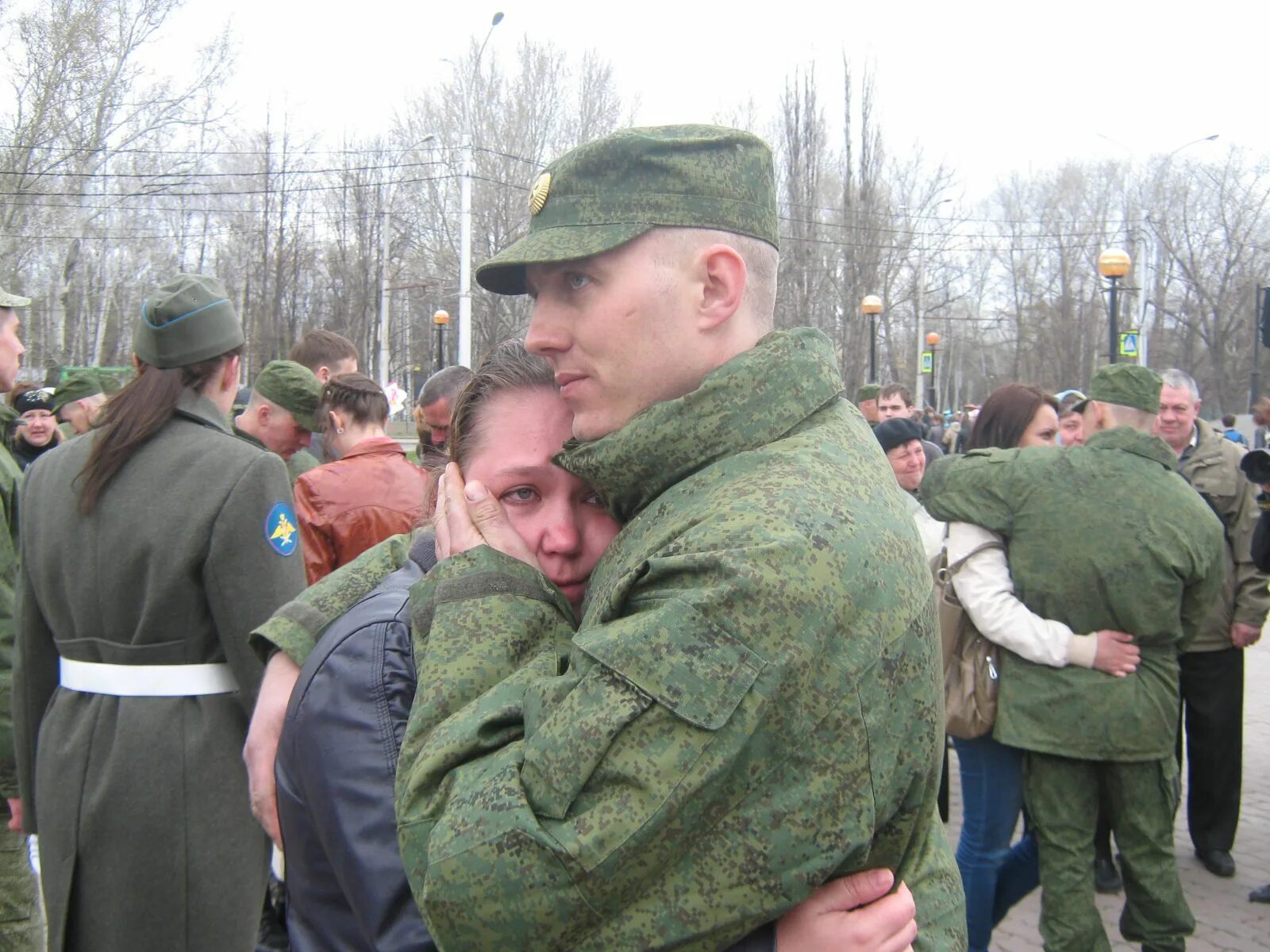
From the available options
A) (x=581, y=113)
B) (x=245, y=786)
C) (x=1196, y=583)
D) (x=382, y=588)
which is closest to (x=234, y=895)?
(x=245, y=786)

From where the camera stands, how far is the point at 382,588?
5.61 feet

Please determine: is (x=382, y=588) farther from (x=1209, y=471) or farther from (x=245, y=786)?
(x=1209, y=471)

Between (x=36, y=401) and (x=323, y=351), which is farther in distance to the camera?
(x=36, y=401)

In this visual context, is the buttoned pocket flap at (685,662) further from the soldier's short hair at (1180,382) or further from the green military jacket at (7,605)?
the soldier's short hair at (1180,382)

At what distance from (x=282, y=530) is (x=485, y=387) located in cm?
136

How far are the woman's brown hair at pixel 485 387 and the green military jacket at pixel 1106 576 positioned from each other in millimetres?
2654

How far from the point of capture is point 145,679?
112 inches

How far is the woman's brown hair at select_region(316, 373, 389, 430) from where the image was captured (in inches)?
189

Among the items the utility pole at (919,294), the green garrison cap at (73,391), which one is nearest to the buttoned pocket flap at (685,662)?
the green garrison cap at (73,391)

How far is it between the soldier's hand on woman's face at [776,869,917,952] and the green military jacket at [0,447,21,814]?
2.93 metres

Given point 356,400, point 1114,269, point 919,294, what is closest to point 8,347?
point 356,400

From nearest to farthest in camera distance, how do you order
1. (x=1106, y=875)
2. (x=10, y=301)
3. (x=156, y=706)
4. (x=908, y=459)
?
(x=156, y=706)
(x=10, y=301)
(x=1106, y=875)
(x=908, y=459)

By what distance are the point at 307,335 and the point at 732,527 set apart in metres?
5.84

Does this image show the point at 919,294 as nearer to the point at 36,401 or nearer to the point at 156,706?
the point at 36,401
